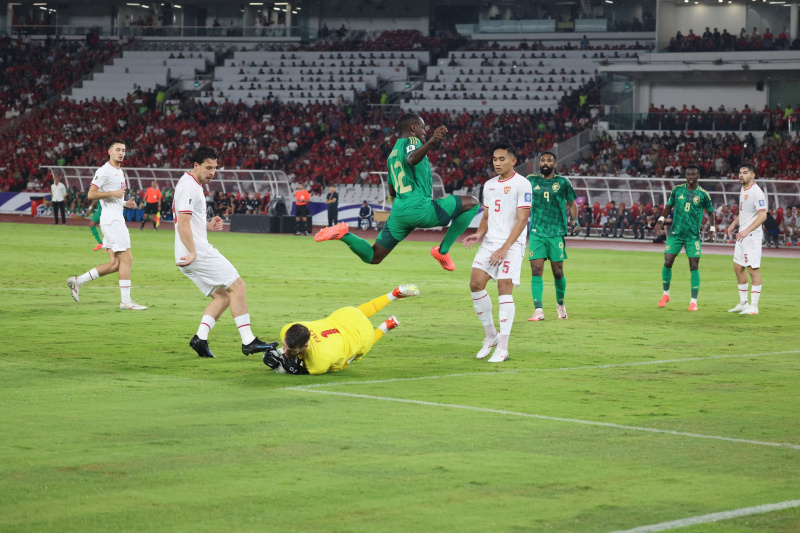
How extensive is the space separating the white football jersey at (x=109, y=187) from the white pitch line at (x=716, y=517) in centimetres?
1163

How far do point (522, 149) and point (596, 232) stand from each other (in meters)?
8.90

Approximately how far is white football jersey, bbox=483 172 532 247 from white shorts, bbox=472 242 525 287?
9 cm

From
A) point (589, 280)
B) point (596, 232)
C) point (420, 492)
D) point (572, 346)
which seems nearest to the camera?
point (420, 492)

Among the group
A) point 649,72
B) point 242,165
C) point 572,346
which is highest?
point 649,72

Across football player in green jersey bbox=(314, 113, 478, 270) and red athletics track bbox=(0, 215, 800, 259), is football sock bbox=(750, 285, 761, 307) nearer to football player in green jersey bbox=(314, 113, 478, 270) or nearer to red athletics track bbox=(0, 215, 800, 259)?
football player in green jersey bbox=(314, 113, 478, 270)

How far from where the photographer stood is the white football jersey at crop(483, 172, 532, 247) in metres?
10.6

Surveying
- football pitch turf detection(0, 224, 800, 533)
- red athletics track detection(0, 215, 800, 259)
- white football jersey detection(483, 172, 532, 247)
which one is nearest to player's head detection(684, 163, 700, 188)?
football pitch turf detection(0, 224, 800, 533)

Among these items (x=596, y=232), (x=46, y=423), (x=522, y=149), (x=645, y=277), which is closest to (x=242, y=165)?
(x=522, y=149)

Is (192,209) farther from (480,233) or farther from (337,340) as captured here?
(480,233)

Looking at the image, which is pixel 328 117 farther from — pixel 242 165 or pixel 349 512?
pixel 349 512

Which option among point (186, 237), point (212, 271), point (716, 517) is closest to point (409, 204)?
point (212, 271)

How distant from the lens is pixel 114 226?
15.2 metres

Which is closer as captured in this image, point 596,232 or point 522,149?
point 596,232

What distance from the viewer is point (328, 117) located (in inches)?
2148
